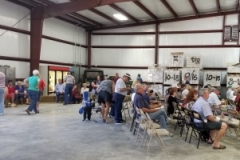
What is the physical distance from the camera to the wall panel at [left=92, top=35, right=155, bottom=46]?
1652 cm

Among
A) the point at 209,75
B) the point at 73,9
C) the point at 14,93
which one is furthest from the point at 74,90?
the point at 209,75

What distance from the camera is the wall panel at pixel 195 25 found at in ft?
49.3

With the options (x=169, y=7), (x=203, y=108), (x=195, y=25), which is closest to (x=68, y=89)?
(x=169, y=7)

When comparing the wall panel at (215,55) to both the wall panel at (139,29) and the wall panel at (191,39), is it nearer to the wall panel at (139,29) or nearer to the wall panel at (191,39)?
the wall panel at (191,39)

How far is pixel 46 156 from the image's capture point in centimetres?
426

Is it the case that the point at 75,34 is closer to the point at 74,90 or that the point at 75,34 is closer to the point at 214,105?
the point at 74,90

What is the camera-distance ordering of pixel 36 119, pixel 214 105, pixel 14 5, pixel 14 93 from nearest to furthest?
pixel 214 105, pixel 36 119, pixel 14 93, pixel 14 5

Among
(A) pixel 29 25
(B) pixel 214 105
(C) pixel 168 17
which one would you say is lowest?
(B) pixel 214 105

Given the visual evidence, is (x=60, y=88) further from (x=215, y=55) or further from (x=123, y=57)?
(x=215, y=55)

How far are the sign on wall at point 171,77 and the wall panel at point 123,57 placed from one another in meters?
2.01

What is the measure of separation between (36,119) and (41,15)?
6.24 meters

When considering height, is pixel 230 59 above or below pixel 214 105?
above

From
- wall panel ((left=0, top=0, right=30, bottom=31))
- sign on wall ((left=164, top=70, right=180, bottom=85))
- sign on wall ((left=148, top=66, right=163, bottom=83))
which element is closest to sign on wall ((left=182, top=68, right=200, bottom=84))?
sign on wall ((left=164, top=70, right=180, bottom=85))

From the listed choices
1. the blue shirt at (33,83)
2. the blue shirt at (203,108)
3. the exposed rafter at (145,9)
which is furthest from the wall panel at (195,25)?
the blue shirt at (203,108)
